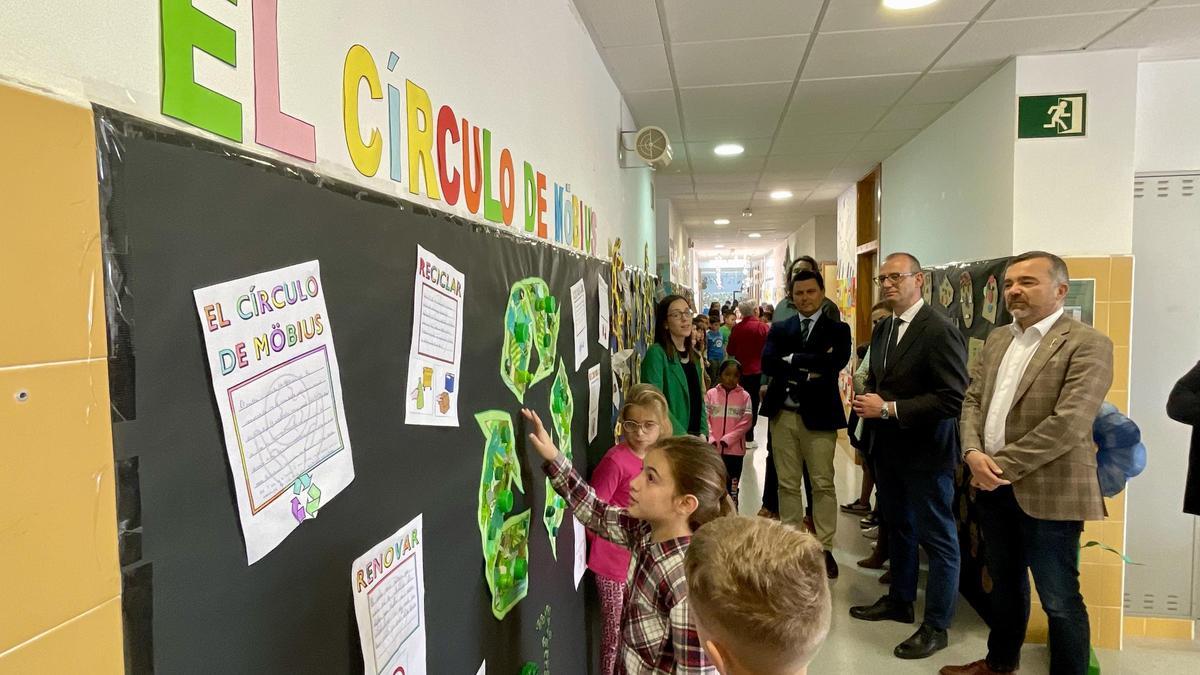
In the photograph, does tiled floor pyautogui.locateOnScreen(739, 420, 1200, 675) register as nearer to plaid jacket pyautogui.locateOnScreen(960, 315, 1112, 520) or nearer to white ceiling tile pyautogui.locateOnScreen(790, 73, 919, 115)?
plaid jacket pyautogui.locateOnScreen(960, 315, 1112, 520)

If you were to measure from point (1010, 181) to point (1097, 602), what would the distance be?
200 centimetres

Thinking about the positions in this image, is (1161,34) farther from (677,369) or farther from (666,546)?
(666,546)

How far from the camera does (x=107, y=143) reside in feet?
1.66

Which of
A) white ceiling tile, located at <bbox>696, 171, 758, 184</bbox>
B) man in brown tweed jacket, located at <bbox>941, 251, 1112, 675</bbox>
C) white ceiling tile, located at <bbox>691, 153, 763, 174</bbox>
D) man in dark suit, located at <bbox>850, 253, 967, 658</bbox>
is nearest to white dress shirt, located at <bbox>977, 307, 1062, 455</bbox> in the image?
man in brown tweed jacket, located at <bbox>941, 251, 1112, 675</bbox>

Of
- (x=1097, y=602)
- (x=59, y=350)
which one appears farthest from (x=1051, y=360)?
(x=59, y=350)

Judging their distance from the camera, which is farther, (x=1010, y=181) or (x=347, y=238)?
(x=1010, y=181)

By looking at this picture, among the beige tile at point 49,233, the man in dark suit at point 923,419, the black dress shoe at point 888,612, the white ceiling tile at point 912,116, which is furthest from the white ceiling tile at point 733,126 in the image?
the beige tile at point 49,233

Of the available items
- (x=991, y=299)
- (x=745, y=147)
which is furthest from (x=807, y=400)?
(x=745, y=147)

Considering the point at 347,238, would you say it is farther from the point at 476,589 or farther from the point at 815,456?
the point at 815,456

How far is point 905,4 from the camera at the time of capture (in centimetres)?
249

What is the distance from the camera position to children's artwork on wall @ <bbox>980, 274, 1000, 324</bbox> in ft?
10.3

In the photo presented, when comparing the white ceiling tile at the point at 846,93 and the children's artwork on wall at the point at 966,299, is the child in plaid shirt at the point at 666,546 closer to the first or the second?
the children's artwork on wall at the point at 966,299

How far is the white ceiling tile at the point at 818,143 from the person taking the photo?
4.68 m

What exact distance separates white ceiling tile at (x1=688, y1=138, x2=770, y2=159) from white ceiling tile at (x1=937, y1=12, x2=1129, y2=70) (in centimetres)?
170
